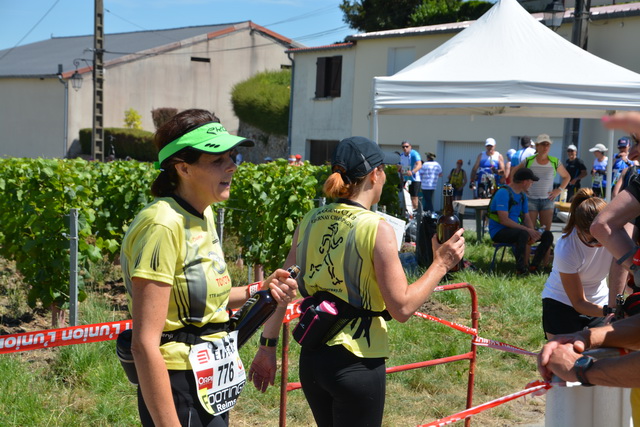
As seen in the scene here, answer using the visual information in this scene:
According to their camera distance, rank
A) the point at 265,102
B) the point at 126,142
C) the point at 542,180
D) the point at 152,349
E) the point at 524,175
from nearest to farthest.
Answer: the point at 152,349 < the point at 524,175 < the point at 542,180 < the point at 265,102 < the point at 126,142

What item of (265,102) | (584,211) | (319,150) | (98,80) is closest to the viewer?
(584,211)

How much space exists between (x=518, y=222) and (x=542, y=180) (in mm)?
1070

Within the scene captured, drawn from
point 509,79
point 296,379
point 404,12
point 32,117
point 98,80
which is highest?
point 404,12

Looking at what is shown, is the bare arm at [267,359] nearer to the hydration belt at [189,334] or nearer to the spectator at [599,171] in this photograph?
the hydration belt at [189,334]

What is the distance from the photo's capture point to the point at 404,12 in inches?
1447

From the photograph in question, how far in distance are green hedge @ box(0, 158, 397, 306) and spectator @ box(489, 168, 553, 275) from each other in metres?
1.52

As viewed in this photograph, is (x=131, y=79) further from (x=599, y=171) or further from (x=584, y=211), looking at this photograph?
(x=584, y=211)

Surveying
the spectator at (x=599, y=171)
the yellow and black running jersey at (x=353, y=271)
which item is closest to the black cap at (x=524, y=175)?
the spectator at (x=599, y=171)

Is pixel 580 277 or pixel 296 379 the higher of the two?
pixel 580 277

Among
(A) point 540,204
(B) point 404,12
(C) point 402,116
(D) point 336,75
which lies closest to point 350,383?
(A) point 540,204

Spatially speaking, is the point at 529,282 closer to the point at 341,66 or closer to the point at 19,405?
the point at 19,405

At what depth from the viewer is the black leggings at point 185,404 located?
243cm

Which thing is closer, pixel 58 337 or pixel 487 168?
pixel 58 337

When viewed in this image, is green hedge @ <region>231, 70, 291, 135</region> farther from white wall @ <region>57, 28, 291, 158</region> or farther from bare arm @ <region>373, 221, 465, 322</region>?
bare arm @ <region>373, 221, 465, 322</region>
